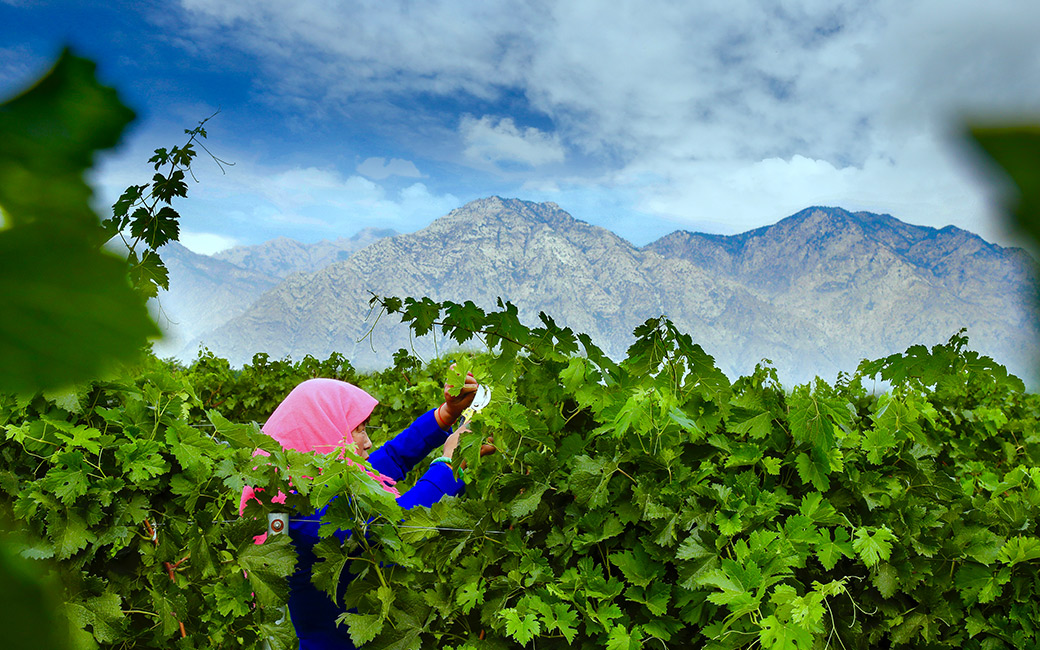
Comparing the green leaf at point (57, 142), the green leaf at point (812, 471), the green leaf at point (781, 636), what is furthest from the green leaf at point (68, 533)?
the green leaf at point (57, 142)

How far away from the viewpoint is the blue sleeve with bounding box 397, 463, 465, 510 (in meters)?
2.32

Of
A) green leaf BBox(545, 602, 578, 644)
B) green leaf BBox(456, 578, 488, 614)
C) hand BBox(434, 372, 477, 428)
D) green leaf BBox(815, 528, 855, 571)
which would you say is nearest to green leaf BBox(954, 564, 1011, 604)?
green leaf BBox(815, 528, 855, 571)

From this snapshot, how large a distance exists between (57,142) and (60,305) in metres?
0.05

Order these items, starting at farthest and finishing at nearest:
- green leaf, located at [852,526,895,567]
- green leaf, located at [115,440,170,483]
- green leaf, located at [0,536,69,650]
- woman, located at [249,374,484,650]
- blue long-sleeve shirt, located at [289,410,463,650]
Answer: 1. woman, located at [249,374,484,650]
2. blue long-sleeve shirt, located at [289,410,463,650]
3. green leaf, located at [115,440,170,483]
4. green leaf, located at [852,526,895,567]
5. green leaf, located at [0,536,69,650]

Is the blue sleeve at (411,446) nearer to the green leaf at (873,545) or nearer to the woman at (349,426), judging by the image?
the woman at (349,426)

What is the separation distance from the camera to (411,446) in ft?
10.8

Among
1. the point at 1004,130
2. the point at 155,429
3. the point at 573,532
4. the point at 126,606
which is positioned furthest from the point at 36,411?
the point at 1004,130

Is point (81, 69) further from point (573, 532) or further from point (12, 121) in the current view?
point (573, 532)

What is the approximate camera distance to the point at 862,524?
2.08 metres

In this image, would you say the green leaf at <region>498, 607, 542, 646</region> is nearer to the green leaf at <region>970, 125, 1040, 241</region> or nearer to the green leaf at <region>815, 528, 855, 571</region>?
the green leaf at <region>815, 528, 855, 571</region>

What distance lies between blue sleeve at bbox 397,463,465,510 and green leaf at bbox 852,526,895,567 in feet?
3.87

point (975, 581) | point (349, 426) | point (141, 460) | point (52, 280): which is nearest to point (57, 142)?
point (52, 280)

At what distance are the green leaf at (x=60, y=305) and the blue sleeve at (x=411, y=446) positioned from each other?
3.11 m

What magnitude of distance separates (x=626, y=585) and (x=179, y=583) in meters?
1.41
